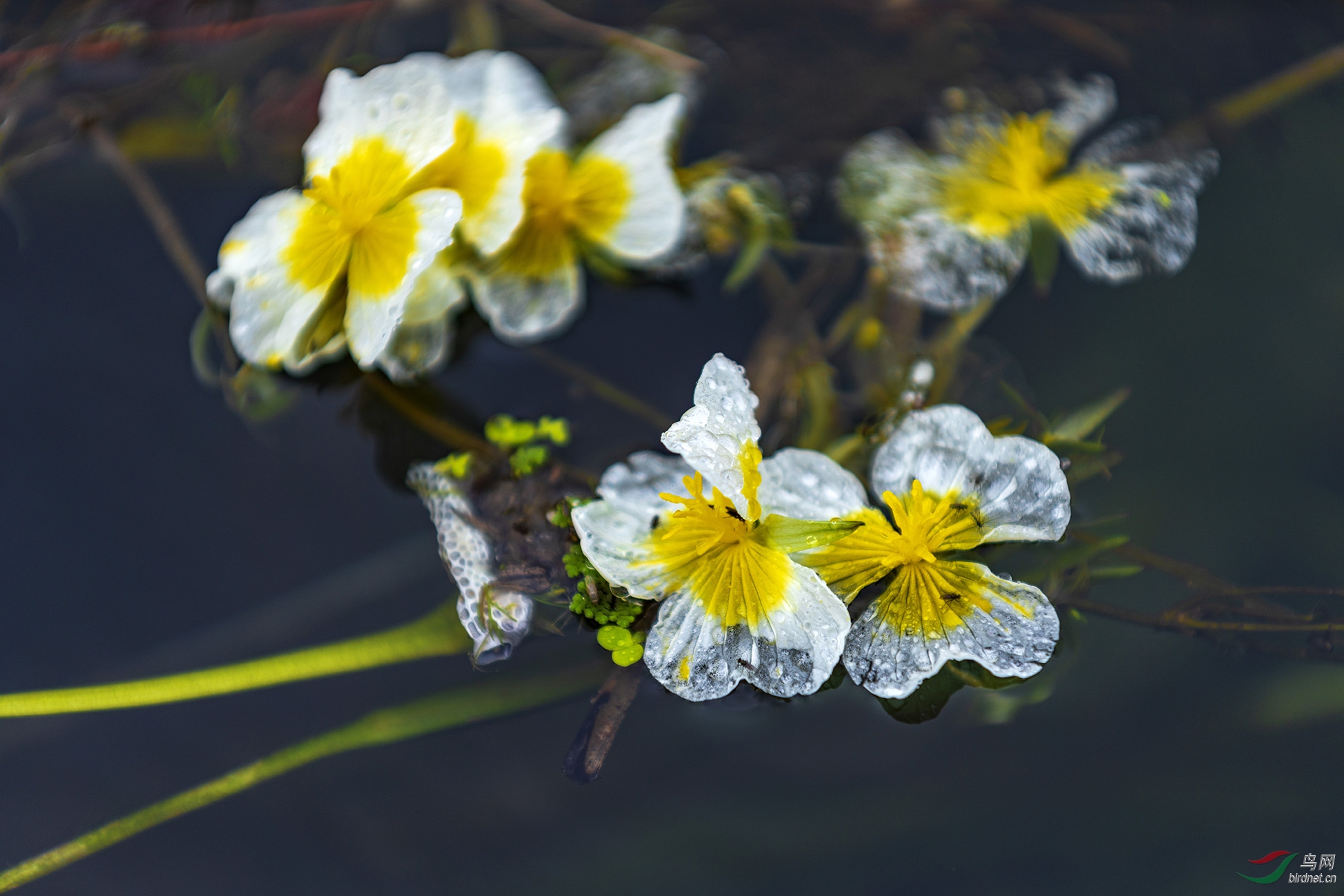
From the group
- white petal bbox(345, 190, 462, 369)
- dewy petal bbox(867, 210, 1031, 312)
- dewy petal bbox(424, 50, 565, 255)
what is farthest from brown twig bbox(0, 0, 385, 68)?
dewy petal bbox(867, 210, 1031, 312)

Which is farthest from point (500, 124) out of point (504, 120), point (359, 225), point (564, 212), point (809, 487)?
point (809, 487)

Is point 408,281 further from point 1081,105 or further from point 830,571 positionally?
point 1081,105

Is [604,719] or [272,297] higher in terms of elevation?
[272,297]

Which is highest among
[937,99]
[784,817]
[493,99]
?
[493,99]

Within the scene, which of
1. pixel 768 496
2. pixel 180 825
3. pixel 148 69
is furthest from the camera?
pixel 148 69

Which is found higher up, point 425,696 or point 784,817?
point 425,696

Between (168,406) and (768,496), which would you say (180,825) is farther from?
(768,496)

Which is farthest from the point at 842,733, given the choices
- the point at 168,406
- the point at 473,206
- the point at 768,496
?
the point at 168,406
